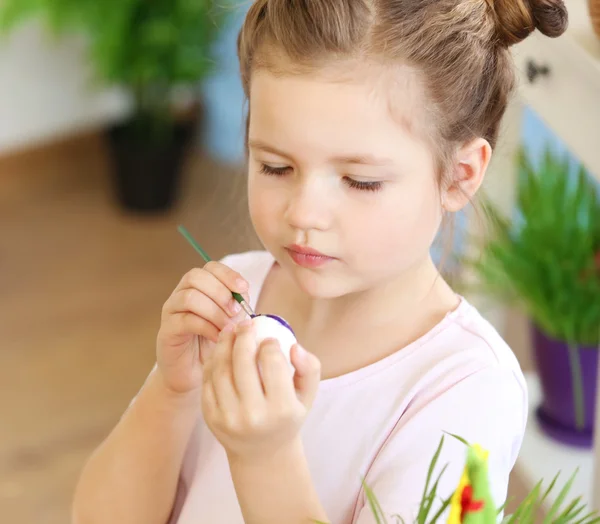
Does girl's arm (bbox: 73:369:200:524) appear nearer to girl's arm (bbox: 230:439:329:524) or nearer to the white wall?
girl's arm (bbox: 230:439:329:524)

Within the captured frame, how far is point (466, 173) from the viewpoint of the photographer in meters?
1.05

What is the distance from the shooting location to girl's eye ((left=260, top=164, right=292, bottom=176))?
0.99 m

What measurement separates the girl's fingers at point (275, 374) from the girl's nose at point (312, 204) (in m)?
0.13

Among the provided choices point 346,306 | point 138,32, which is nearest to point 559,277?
point 346,306

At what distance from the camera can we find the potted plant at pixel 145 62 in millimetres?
2875

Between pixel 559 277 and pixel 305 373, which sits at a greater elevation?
pixel 305 373

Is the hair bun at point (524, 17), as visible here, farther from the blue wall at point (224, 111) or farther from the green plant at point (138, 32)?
the blue wall at point (224, 111)

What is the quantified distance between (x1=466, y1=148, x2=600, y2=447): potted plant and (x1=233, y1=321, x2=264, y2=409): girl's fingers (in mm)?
932

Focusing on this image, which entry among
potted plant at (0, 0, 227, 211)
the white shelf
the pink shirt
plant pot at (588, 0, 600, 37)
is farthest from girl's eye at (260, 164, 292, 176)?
potted plant at (0, 0, 227, 211)

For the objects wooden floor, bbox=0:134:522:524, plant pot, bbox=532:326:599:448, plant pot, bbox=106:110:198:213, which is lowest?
wooden floor, bbox=0:134:522:524

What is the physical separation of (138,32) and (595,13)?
72.6 inches

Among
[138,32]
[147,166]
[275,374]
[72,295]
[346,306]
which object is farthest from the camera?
[147,166]

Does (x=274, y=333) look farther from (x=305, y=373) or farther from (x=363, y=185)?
(x=363, y=185)

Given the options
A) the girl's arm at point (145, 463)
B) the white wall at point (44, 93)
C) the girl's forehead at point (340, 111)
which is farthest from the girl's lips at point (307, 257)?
the white wall at point (44, 93)
